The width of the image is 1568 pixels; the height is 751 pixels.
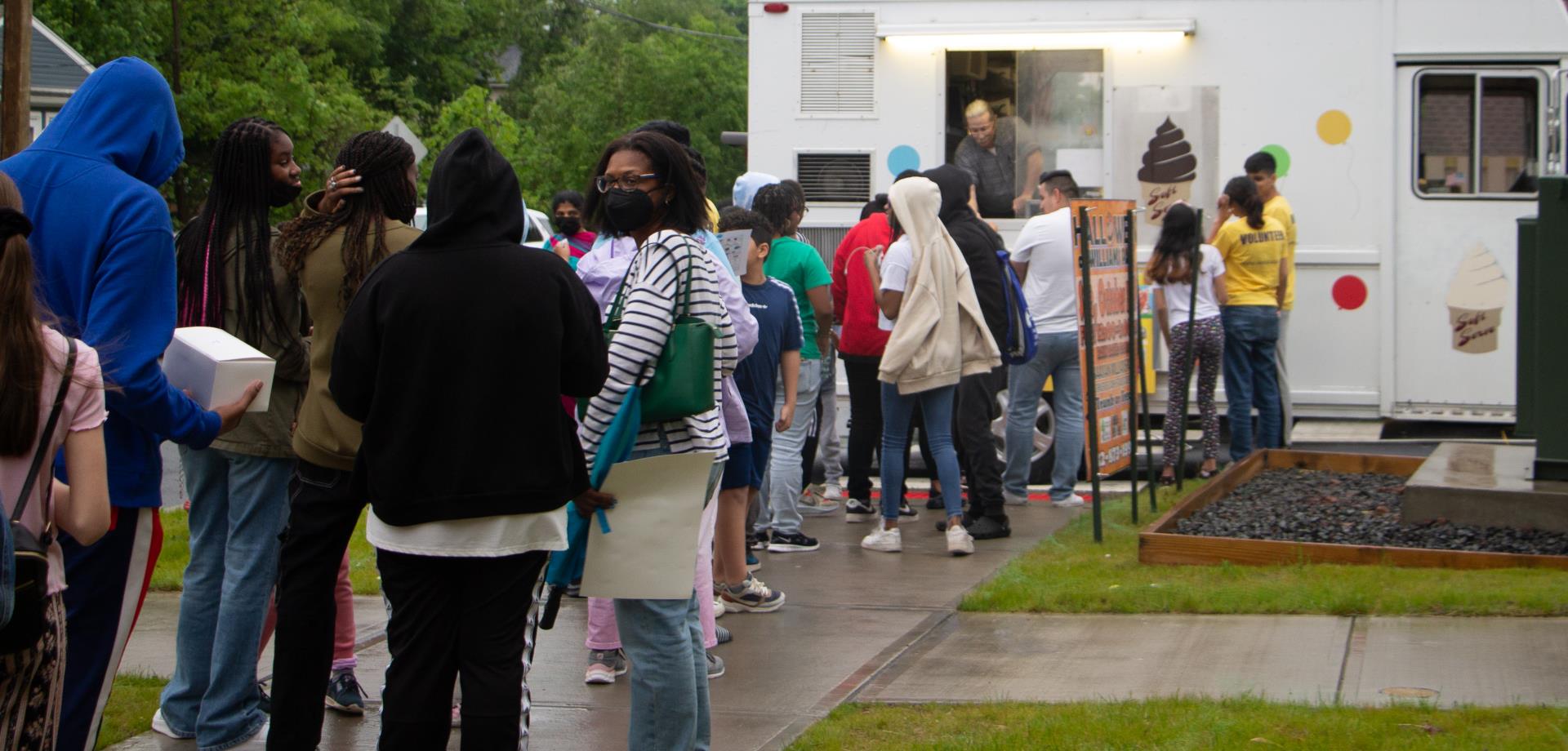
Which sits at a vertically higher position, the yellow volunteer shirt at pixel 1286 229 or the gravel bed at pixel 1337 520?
the yellow volunteer shirt at pixel 1286 229

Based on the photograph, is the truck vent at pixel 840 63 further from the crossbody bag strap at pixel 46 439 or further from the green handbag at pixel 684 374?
the crossbody bag strap at pixel 46 439

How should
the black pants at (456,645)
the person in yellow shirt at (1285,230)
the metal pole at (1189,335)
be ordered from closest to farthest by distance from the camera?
the black pants at (456,645) < the metal pole at (1189,335) < the person in yellow shirt at (1285,230)

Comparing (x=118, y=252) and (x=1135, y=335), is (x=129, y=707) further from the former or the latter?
(x=1135, y=335)

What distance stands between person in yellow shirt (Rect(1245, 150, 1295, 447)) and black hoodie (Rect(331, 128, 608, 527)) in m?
7.45

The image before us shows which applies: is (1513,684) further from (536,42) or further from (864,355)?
(536,42)

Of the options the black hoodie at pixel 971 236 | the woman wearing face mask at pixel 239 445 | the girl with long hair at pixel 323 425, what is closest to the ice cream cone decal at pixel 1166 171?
the black hoodie at pixel 971 236

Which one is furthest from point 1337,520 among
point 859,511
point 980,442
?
point 859,511

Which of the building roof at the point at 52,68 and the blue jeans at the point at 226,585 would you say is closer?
the blue jeans at the point at 226,585

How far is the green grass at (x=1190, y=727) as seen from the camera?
4.49 metres

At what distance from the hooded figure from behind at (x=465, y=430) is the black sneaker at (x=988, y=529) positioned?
497cm

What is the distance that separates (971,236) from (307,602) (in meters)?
4.86

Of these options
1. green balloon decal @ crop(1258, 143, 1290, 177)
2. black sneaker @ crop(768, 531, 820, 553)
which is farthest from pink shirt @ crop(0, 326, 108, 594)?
green balloon decal @ crop(1258, 143, 1290, 177)

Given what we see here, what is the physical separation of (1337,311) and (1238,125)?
1.39m

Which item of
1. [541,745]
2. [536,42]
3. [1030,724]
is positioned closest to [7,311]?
[541,745]
